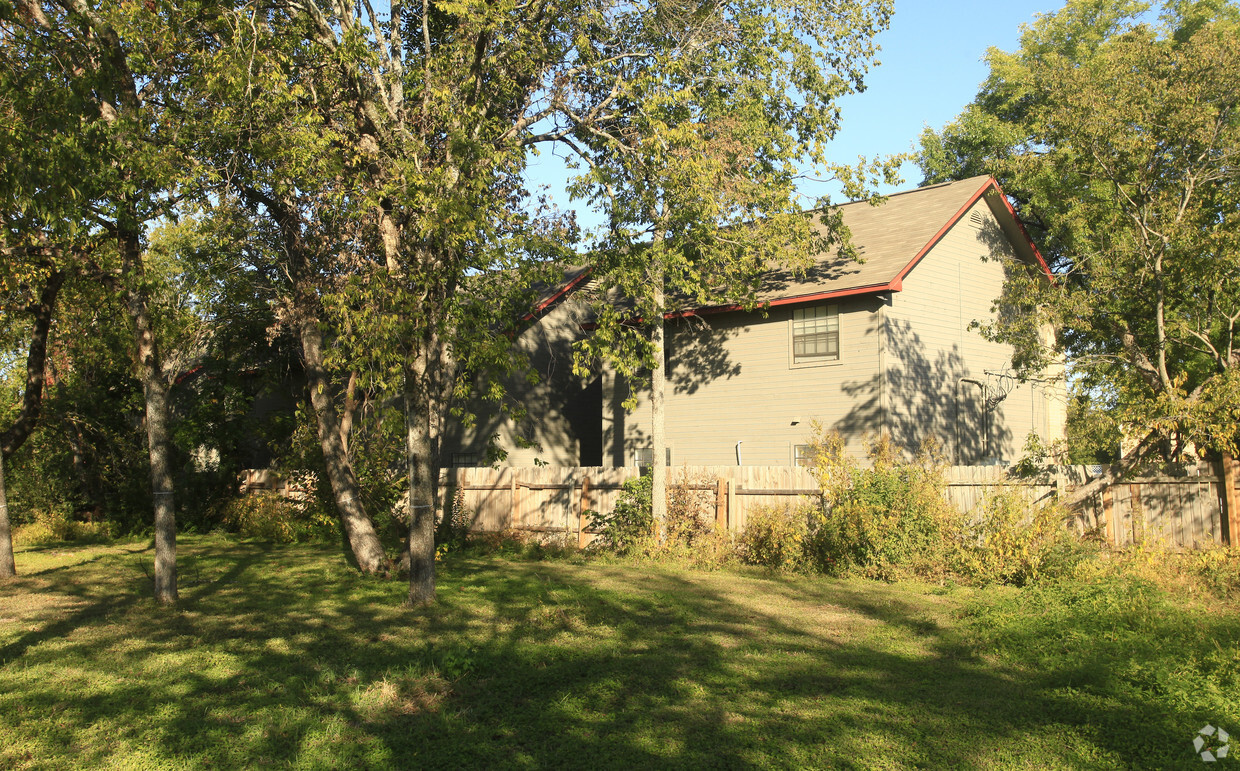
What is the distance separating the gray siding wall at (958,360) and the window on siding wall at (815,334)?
118cm

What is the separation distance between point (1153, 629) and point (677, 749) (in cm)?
529

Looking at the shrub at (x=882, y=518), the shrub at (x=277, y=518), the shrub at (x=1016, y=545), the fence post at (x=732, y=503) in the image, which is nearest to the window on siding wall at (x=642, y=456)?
the fence post at (x=732, y=503)

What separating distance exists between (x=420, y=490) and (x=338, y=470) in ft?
10.9

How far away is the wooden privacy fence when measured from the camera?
44.7ft

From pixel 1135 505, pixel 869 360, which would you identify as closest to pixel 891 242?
pixel 869 360

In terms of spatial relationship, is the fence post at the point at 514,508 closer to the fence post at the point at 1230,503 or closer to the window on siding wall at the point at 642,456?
the window on siding wall at the point at 642,456

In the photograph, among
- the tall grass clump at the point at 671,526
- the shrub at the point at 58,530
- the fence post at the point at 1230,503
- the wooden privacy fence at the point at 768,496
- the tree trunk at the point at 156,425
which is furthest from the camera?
the shrub at the point at 58,530

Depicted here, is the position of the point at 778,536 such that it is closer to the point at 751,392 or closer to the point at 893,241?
the point at 751,392

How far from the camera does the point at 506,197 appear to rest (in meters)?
14.3

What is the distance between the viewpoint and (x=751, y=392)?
19547 millimetres

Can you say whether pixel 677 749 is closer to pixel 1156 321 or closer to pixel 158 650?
pixel 158 650

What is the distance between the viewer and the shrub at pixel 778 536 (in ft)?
46.3

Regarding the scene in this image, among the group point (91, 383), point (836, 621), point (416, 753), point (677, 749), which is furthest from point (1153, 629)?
point (91, 383)

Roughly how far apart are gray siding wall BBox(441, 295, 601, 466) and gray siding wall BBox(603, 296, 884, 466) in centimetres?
222
